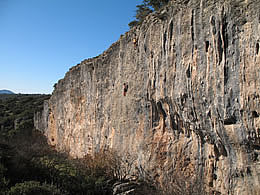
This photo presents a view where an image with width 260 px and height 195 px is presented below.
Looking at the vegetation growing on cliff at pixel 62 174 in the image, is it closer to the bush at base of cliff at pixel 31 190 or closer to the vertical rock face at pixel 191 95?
the bush at base of cliff at pixel 31 190

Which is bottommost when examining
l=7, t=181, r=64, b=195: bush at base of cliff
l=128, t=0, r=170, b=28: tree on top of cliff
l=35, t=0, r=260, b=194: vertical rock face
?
l=7, t=181, r=64, b=195: bush at base of cliff

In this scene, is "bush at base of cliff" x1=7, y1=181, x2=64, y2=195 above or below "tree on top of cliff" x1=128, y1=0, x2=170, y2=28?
below

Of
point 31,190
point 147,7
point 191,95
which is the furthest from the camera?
point 147,7

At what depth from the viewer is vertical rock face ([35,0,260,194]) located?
12.6 ft

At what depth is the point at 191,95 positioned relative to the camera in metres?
4.74

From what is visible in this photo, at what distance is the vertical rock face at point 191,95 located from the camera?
3.83m

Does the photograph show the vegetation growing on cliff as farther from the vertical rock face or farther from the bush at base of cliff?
the vertical rock face

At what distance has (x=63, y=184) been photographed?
21.1ft

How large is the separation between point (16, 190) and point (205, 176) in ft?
12.6

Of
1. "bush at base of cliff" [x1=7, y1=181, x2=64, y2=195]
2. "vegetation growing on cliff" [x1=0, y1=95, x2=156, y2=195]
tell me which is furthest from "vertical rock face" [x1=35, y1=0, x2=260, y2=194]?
"bush at base of cliff" [x1=7, y1=181, x2=64, y2=195]

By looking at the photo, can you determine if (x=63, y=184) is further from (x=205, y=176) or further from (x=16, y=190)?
(x=205, y=176)

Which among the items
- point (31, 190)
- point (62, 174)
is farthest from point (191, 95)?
point (62, 174)

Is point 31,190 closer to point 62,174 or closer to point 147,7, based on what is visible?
point 62,174

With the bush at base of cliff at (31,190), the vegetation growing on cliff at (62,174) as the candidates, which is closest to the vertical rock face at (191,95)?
the vegetation growing on cliff at (62,174)
